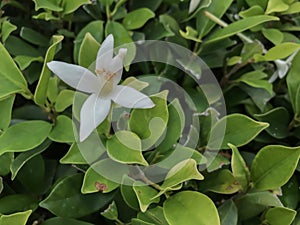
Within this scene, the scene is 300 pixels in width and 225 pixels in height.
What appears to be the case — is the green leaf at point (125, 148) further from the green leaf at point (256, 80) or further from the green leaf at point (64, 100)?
the green leaf at point (256, 80)

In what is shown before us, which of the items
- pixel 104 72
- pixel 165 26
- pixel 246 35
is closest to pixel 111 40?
pixel 104 72

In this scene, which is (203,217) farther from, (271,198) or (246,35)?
(246,35)

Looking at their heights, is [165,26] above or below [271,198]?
above

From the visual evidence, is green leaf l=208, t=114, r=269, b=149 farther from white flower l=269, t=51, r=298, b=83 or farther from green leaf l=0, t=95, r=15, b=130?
green leaf l=0, t=95, r=15, b=130

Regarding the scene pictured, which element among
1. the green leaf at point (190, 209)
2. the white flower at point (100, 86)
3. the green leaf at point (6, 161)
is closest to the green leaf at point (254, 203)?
the green leaf at point (190, 209)

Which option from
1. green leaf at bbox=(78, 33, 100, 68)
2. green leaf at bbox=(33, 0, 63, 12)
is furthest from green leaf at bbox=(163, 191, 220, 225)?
green leaf at bbox=(33, 0, 63, 12)

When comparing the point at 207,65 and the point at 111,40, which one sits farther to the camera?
the point at 207,65
